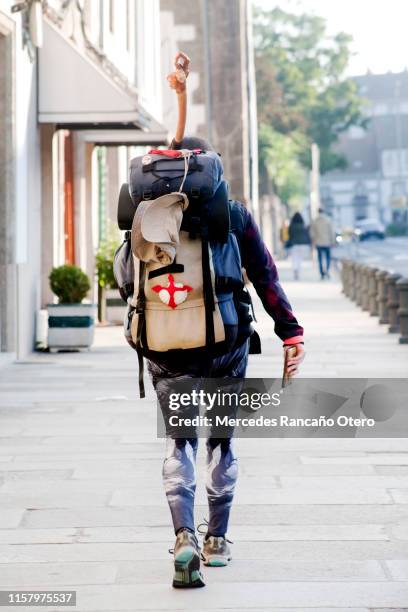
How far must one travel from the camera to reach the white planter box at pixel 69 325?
598 inches

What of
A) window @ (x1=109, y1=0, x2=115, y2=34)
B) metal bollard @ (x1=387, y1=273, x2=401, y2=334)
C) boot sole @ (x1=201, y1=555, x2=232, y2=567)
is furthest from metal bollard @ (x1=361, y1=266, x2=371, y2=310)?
boot sole @ (x1=201, y1=555, x2=232, y2=567)

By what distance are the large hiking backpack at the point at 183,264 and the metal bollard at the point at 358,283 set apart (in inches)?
749

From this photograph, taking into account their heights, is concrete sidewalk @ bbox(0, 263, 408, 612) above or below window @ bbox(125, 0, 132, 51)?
below

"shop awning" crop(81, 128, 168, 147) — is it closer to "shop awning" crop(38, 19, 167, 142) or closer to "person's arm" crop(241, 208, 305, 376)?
"shop awning" crop(38, 19, 167, 142)

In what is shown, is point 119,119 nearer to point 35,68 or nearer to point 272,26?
point 35,68

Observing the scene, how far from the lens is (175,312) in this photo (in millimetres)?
5004

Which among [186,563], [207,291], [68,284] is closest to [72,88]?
[68,284]

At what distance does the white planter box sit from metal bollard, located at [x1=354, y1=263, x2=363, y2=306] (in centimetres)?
927

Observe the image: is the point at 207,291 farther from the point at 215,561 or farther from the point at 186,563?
the point at 215,561

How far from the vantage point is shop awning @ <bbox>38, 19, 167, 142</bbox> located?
1573cm

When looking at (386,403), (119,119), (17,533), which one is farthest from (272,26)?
(17,533)

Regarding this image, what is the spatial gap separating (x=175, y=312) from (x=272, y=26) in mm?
69340

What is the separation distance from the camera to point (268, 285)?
212 inches

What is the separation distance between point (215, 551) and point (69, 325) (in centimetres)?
1014
